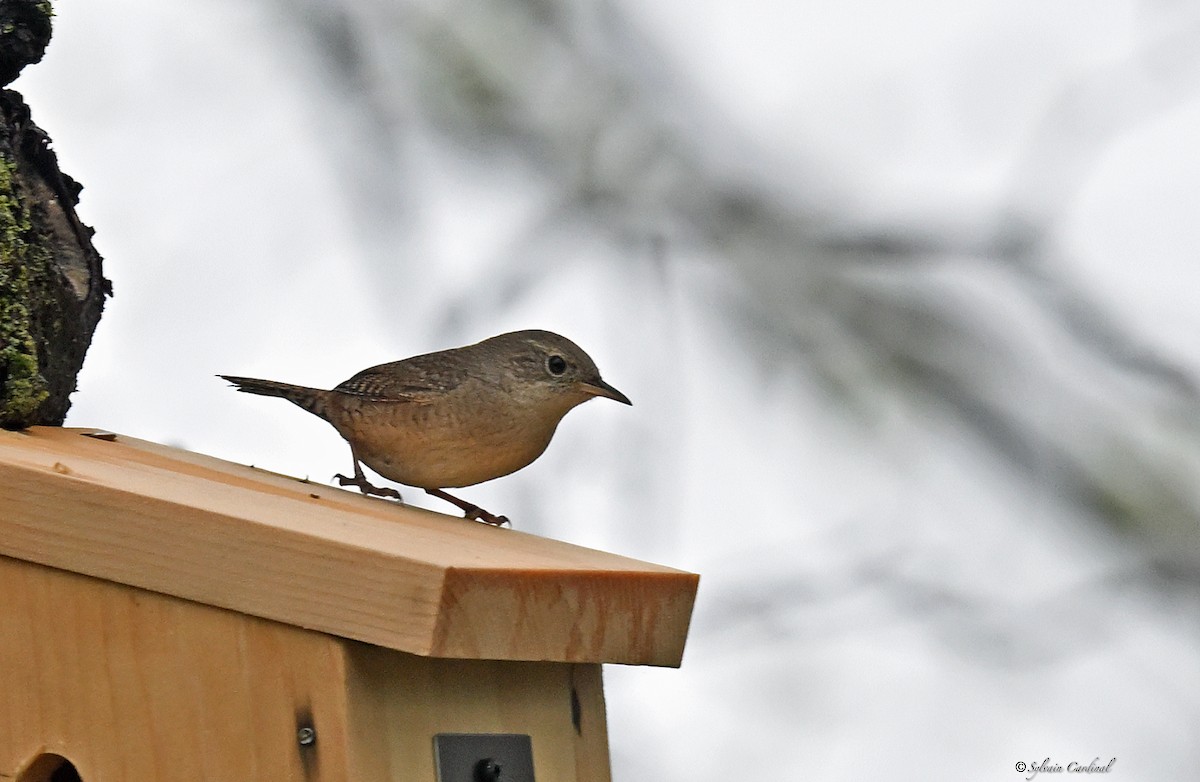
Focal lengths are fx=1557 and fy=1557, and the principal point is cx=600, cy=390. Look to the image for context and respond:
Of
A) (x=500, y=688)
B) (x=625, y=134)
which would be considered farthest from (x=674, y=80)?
(x=500, y=688)

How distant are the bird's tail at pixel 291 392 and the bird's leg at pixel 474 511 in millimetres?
350

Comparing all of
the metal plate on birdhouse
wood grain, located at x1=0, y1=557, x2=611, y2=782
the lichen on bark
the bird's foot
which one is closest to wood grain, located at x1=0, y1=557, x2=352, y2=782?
wood grain, located at x1=0, y1=557, x2=611, y2=782

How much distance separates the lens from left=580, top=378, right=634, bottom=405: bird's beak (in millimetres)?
3961

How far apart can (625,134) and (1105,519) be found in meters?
1.43

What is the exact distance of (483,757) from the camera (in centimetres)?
265

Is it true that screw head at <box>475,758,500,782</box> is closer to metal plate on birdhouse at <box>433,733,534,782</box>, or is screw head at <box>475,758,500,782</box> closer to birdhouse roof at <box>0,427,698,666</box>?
metal plate on birdhouse at <box>433,733,534,782</box>

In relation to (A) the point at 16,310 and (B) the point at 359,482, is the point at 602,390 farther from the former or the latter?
(A) the point at 16,310

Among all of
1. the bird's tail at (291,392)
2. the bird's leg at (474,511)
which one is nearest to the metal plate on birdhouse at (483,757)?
the bird's leg at (474,511)

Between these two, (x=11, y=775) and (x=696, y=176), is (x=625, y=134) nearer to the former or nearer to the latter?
(x=696, y=176)

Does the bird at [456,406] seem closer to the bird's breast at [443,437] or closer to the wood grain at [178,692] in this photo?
the bird's breast at [443,437]

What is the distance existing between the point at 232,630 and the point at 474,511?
167 centimetres

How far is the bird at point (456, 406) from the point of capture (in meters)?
3.77

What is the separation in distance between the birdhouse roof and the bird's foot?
3.40ft

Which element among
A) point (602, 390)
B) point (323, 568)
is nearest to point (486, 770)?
point (323, 568)
